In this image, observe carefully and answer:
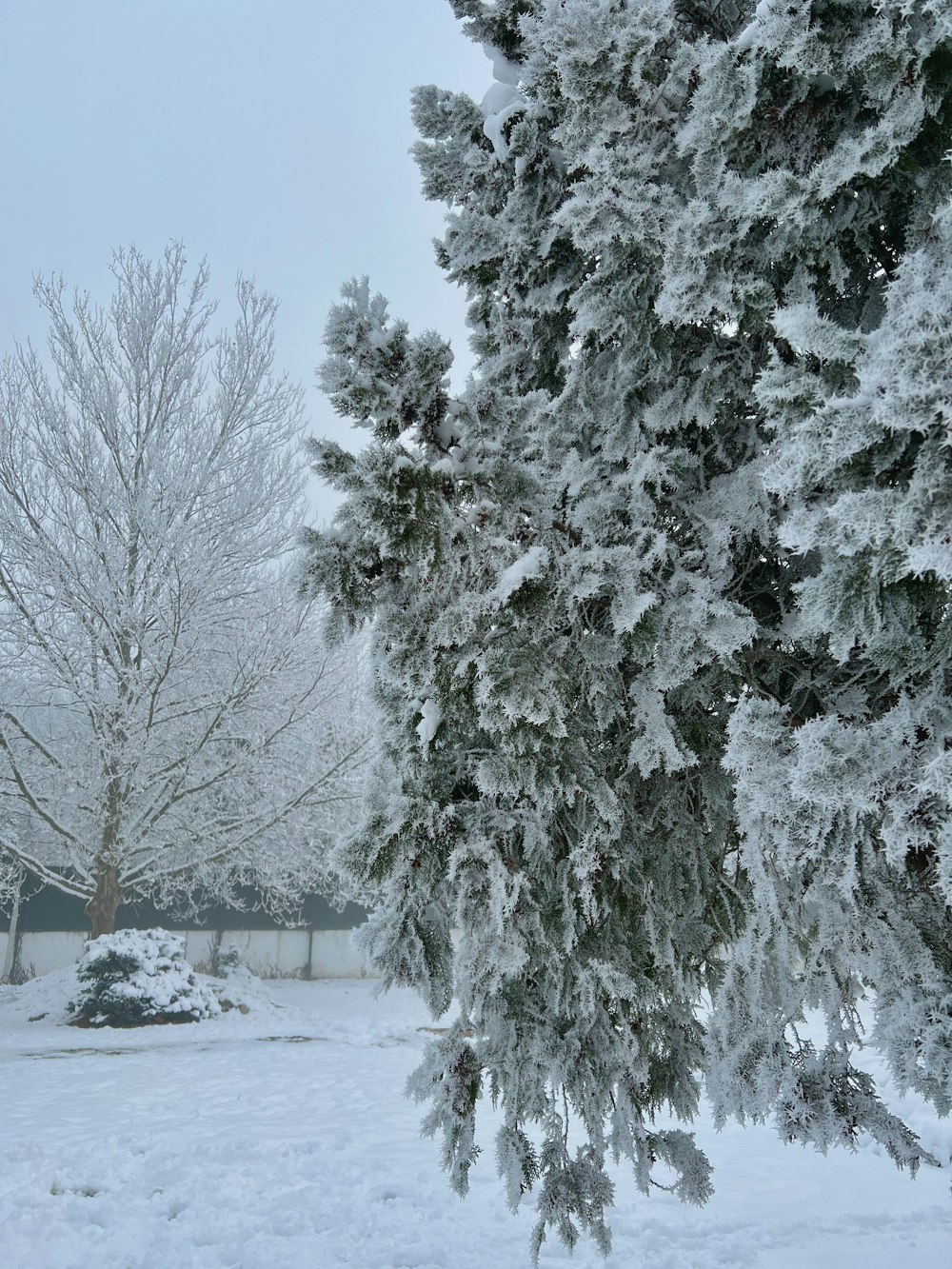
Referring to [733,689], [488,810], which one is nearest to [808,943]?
[733,689]

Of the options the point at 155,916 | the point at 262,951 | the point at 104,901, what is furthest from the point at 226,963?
the point at 104,901

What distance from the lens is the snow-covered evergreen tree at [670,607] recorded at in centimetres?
229

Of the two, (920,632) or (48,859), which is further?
(48,859)

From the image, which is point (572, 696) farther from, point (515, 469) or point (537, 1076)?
point (537, 1076)

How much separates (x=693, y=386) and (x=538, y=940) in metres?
2.02

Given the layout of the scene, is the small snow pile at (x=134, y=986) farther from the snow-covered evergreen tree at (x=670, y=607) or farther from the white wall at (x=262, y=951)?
the snow-covered evergreen tree at (x=670, y=607)

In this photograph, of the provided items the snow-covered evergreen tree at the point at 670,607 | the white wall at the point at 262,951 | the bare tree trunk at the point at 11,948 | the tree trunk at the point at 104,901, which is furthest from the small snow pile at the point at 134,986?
the snow-covered evergreen tree at the point at 670,607

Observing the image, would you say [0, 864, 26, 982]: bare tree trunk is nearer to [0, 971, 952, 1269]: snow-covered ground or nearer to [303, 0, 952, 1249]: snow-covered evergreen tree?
[0, 971, 952, 1269]: snow-covered ground

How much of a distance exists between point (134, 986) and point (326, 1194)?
274 inches

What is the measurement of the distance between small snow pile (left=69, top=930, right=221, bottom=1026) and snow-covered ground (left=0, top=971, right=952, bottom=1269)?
278cm

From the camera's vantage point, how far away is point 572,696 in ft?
9.60

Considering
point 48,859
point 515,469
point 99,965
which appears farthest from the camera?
→ point 48,859

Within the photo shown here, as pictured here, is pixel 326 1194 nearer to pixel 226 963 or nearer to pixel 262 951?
pixel 226 963

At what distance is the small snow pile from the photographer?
10680 mm
